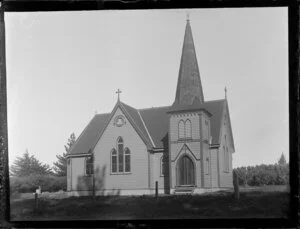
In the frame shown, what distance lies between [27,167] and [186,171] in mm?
5745

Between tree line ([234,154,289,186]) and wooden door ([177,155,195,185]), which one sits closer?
tree line ([234,154,289,186])

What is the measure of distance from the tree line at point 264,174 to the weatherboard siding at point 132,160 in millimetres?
1899

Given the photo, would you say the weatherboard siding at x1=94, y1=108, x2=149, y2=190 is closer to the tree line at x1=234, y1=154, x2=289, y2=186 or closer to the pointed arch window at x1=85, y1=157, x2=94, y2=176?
the pointed arch window at x1=85, y1=157, x2=94, y2=176


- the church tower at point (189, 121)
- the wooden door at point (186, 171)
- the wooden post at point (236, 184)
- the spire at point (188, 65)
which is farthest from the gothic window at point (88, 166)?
the wooden post at point (236, 184)

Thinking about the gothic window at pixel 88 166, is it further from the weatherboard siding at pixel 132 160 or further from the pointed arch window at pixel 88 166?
the weatherboard siding at pixel 132 160

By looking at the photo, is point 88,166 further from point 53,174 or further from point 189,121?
point 189,121

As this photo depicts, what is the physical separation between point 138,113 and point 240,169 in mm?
2088

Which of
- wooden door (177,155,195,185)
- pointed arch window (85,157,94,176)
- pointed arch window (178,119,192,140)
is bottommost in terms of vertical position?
wooden door (177,155,195,185)

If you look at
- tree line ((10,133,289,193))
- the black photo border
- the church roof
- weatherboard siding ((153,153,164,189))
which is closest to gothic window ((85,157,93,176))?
the church roof

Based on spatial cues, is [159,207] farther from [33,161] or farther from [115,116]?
[115,116]

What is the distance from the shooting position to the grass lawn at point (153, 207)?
17.9 feet

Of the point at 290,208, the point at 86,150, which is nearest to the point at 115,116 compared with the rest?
the point at 86,150

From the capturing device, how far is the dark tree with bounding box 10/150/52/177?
5730 mm

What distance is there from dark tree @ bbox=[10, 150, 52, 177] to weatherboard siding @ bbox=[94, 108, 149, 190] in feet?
3.59
